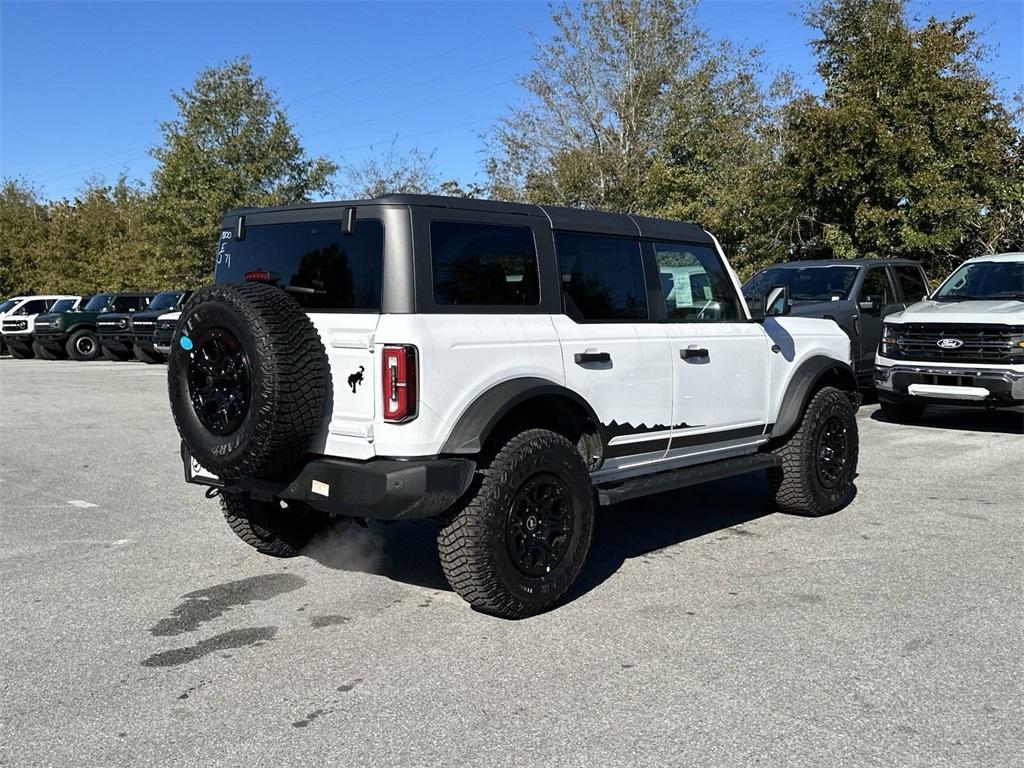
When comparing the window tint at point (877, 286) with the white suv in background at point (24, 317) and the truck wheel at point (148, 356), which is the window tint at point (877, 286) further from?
the white suv in background at point (24, 317)

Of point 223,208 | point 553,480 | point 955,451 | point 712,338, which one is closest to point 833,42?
point 223,208

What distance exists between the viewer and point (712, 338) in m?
5.88

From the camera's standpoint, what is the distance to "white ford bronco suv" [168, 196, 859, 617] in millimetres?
4266

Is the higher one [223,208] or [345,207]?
[223,208]

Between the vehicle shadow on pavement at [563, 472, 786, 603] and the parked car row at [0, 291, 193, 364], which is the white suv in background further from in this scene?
the vehicle shadow on pavement at [563, 472, 786, 603]

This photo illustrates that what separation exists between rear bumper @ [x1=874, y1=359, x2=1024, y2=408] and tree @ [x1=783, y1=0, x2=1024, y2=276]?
7.09 m

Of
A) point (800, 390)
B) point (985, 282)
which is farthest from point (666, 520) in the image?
point (985, 282)

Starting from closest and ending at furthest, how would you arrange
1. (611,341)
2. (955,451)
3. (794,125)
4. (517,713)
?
(517,713) → (611,341) → (955,451) → (794,125)

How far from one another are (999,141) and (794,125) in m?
3.67

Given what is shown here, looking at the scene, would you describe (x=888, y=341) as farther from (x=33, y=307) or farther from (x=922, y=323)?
(x=33, y=307)

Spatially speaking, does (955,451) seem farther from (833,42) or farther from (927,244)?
(833,42)

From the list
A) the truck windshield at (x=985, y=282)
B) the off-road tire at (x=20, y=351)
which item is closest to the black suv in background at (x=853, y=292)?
the truck windshield at (x=985, y=282)

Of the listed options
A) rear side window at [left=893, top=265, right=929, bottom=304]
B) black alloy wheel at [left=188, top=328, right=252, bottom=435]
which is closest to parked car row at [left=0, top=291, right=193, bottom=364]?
rear side window at [left=893, top=265, right=929, bottom=304]

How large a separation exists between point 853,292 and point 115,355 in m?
21.2
